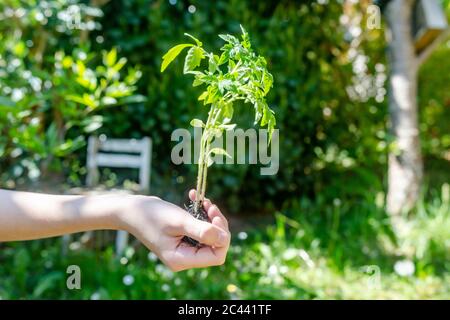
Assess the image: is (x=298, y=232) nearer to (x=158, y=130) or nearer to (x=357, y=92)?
(x=158, y=130)

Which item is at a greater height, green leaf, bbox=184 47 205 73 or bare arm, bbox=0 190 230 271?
green leaf, bbox=184 47 205 73

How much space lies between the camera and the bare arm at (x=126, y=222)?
1.04 metres

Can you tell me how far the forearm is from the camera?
1067 mm

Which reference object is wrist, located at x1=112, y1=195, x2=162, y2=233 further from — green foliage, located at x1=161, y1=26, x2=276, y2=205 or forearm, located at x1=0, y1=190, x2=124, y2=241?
green foliage, located at x1=161, y1=26, x2=276, y2=205

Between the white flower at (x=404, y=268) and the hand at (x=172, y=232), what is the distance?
215cm

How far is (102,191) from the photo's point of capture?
3.37 m

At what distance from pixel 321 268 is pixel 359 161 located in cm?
168

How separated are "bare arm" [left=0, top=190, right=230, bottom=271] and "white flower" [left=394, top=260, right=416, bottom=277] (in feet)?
7.05

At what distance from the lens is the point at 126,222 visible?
107 cm

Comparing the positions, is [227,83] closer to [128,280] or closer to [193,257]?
[193,257]

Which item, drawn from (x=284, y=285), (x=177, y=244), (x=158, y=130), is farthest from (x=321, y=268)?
(x=177, y=244)
